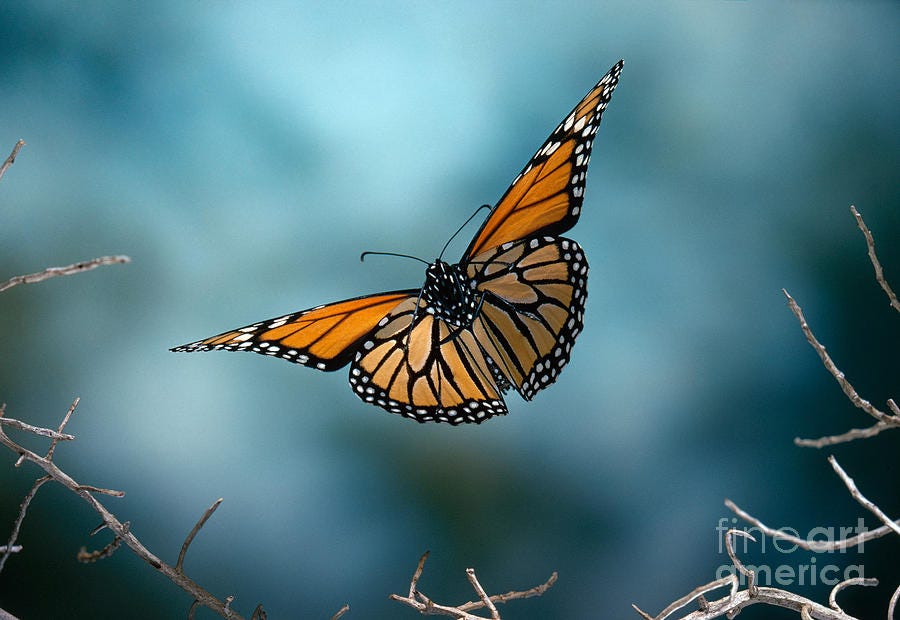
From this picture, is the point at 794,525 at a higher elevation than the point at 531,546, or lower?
higher

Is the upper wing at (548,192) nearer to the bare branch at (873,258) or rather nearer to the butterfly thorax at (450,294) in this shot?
the butterfly thorax at (450,294)

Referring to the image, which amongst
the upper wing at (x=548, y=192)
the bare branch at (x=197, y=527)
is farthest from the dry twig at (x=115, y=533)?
the upper wing at (x=548, y=192)

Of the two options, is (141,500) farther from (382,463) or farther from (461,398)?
(461,398)

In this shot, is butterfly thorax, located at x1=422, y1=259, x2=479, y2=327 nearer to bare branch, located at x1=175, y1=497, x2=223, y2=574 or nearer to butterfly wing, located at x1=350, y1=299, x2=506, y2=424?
butterfly wing, located at x1=350, y1=299, x2=506, y2=424

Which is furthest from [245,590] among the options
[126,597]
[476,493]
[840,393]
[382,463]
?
[840,393]

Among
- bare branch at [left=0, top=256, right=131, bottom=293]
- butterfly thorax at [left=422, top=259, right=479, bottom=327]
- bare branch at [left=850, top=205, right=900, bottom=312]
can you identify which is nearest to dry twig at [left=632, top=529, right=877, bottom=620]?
bare branch at [left=850, top=205, right=900, bottom=312]
